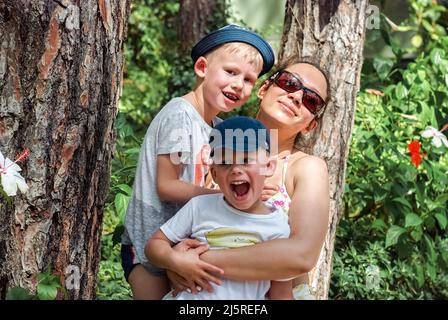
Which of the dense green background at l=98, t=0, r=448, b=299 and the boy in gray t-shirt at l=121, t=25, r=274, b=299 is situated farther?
the dense green background at l=98, t=0, r=448, b=299

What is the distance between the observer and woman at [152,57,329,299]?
2703 mm

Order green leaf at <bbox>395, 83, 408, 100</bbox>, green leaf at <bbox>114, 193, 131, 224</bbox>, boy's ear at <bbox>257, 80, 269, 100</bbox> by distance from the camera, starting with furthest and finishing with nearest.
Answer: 1. green leaf at <bbox>395, 83, 408, 100</bbox>
2. green leaf at <bbox>114, 193, 131, 224</bbox>
3. boy's ear at <bbox>257, 80, 269, 100</bbox>

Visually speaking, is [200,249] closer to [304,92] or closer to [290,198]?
[290,198]

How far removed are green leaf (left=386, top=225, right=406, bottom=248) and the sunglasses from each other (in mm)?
2467

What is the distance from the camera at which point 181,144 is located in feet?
9.55

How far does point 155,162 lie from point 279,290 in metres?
0.56

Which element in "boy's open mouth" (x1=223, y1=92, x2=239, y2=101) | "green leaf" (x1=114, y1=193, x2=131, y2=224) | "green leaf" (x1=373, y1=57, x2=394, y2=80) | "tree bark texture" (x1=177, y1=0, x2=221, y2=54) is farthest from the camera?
"tree bark texture" (x1=177, y1=0, x2=221, y2=54)

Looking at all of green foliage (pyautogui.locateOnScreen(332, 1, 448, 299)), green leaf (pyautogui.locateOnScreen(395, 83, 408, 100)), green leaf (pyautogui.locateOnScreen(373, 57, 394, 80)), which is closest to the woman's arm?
green foliage (pyautogui.locateOnScreen(332, 1, 448, 299))

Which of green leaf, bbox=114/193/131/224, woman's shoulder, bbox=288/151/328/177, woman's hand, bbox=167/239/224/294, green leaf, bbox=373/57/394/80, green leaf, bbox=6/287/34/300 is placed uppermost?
green leaf, bbox=373/57/394/80

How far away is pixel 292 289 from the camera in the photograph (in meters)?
2.90

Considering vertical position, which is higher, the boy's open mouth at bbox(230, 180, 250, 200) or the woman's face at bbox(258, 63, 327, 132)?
the woman's face at bbox(258, 63, 327, 132)

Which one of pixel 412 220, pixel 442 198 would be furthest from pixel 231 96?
pixel 442 198

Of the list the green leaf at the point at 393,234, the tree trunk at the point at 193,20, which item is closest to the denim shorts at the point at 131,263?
the green leaf at the point at 393,234

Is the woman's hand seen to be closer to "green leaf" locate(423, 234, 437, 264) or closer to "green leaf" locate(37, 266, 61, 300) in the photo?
"green leaf" locate(37, 266, 61, 300)
